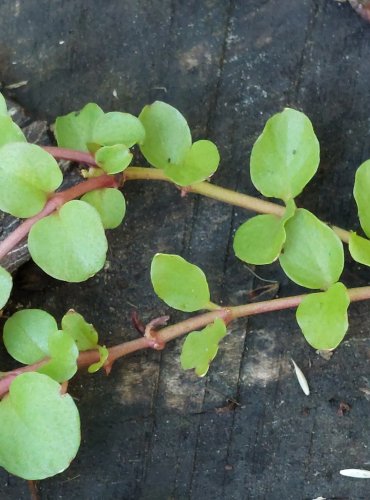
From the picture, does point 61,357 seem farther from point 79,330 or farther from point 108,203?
point 108,203

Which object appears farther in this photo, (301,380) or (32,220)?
(301,380)

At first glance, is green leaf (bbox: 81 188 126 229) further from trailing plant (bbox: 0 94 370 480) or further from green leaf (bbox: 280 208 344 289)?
green leaf (bbox: 280 208 344 289)

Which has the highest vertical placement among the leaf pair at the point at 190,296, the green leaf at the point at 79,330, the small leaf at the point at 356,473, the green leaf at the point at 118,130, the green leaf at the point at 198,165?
the green leaf at the point at 118,130

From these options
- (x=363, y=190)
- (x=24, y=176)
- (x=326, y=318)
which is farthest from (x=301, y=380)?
(x=24, y=176)

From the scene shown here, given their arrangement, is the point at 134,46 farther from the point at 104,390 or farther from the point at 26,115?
the point at 104,390

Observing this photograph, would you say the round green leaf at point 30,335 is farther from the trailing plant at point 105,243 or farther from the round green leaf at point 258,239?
the round green leaf at point 258,239

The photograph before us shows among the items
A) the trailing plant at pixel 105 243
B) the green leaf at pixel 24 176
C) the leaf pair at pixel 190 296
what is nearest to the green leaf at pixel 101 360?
the trailing plant at pixel 105 243
